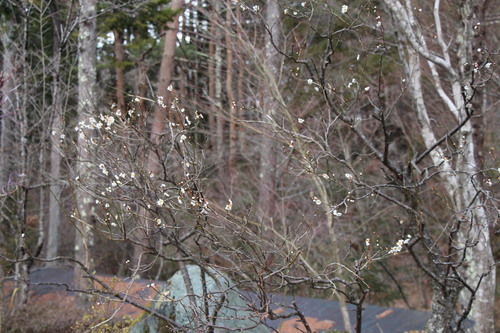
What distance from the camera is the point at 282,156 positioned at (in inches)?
399

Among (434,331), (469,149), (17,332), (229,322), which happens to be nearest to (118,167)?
(229,322)

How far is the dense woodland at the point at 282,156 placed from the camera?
417 cm

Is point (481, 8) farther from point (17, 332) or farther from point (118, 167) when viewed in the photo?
point (17, 332)

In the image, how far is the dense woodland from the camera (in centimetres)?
417

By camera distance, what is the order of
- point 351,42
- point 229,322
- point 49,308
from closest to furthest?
point 229,322, point 49,308, point 351,42

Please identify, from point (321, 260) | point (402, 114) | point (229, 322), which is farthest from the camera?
point (402, 114)

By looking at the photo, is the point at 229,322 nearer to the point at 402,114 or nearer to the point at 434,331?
the point at 434,331

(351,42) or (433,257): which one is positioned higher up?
(351,42)

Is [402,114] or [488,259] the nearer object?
[488,259]

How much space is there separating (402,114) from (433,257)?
984 cm

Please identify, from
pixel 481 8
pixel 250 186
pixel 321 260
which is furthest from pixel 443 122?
pixel 250 186

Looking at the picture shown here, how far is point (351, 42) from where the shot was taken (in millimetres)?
11688

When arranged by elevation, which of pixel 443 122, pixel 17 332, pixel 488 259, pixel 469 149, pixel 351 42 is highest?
pixel 351 42

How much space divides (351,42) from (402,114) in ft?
9.56
